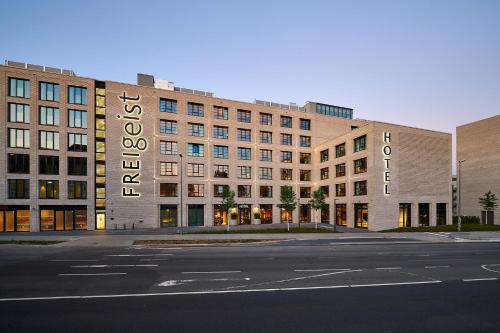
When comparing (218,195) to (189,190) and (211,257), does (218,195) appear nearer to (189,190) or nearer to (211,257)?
(189,190)

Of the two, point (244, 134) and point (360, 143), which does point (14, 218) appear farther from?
point (360, 143)

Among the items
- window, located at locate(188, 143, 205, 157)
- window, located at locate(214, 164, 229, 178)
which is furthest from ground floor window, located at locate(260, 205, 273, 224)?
window, located at locate(188, 143, 205, 157)

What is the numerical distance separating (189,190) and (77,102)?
824 inches

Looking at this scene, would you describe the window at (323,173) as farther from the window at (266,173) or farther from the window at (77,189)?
the window at (77,189)

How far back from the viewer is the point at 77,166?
41906 mm

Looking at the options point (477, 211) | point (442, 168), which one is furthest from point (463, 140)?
point (442, 168)

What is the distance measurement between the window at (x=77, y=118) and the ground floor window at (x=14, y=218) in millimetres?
12947

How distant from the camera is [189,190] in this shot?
47375 mm

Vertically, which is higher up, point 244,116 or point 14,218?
point 244,116

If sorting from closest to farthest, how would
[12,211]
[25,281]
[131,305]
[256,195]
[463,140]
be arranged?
1. [131,305]
2. [25,281]
3. [12,211]
4. [256,195]
5. [463,140]

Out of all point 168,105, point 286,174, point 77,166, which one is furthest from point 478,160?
point 77,166

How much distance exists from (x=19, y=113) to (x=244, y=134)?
3321 centimetres

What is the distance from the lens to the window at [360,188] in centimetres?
4269

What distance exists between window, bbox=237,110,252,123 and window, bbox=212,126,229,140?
10.7 feet
